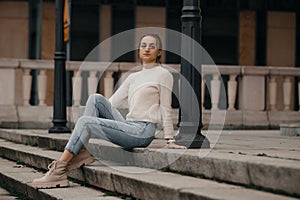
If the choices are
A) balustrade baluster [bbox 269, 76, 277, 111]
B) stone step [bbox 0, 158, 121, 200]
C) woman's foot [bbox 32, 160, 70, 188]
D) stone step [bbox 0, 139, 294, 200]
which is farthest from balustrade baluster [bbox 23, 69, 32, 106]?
woman's foot [bbox 32, 160, 70, 188]

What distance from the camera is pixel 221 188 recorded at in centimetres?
562

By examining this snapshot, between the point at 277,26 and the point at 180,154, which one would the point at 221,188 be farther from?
the point at 277,26

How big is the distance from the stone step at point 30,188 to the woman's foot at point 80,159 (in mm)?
211

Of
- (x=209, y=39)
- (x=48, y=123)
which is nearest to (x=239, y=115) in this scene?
(x=48, y=123)

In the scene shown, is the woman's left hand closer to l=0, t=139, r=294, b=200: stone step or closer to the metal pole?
l=0, t=139, r=294, b=200: stone step

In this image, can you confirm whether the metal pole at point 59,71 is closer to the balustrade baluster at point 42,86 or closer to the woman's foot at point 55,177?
the balustrade baluster at point 42,86

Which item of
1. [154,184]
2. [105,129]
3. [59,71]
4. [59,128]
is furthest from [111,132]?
[59,71]

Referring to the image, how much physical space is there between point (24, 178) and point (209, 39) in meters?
14.0

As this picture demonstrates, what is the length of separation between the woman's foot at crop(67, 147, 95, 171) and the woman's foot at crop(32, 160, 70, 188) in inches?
3.7

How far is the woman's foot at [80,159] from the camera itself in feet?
24.1

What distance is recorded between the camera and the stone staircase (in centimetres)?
534

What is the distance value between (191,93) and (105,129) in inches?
33.8

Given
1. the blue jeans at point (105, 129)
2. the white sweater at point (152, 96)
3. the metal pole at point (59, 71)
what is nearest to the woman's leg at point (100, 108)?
the blue jeans at point (105, 129)

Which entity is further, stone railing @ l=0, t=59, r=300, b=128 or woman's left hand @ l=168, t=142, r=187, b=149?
stone railing @ l=0, t=59, r=300, b=128
